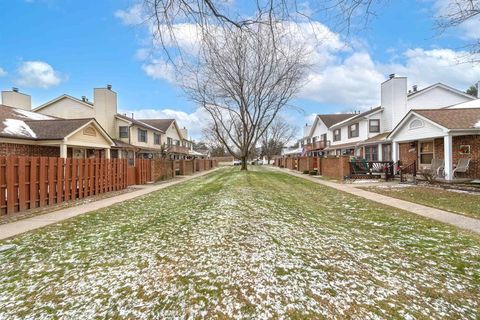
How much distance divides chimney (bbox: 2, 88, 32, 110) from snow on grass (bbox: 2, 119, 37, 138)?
44.5 feet

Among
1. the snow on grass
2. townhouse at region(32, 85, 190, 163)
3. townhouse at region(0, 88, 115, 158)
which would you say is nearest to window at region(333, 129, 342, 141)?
townhouse at region(32, 85, 190, 163)

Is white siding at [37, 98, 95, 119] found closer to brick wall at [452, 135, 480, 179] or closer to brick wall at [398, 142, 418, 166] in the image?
brick wall at [398, 142, 418, 166]

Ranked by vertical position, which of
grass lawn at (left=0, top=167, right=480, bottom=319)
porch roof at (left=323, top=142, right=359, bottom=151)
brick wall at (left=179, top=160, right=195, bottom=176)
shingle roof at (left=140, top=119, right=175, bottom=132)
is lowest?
grass lawn at (left=0, top=167, right=480, bottom=319)

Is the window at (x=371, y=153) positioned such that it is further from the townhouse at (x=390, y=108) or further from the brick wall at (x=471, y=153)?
the brick wall at (x=471, y=153)

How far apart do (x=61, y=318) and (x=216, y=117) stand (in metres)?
28.3

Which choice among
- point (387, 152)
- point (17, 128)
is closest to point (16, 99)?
point (17, 128)

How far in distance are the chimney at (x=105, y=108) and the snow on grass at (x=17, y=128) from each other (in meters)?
11.9

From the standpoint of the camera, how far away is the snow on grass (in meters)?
14.1

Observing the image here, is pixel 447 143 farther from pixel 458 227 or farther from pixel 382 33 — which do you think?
pixel 382 33

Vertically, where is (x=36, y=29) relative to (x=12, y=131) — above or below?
above

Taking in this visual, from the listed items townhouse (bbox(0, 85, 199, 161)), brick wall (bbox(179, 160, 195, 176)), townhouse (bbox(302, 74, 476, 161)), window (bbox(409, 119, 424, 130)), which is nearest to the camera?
townhouse (bbox(0, 85, 199, 161))

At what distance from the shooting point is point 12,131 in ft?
46.5

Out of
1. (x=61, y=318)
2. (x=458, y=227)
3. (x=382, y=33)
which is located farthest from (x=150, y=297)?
(x=458, y=227)

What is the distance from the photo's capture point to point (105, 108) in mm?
28422
